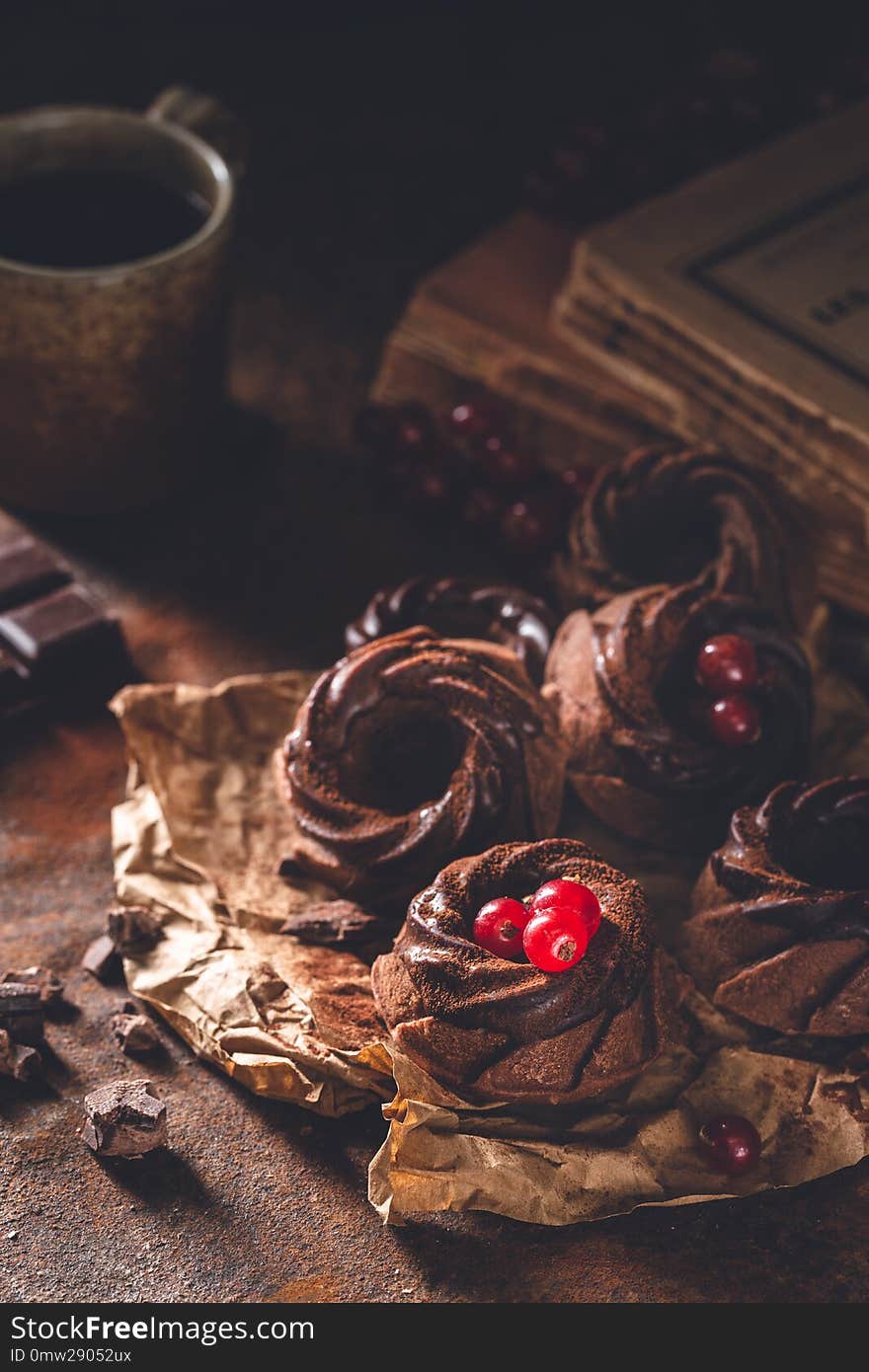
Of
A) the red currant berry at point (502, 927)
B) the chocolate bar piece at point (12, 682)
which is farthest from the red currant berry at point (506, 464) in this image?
the red currant berry at point (502, 927)

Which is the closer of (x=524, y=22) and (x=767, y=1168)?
(x=767, y=1168)

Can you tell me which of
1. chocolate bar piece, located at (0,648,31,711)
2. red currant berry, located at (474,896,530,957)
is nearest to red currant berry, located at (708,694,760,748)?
red currant berry, located at (474,896,530,957)

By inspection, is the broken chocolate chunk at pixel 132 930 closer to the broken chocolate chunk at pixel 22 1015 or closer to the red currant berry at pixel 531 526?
the broken chocolate chunk at pixel 22 1015

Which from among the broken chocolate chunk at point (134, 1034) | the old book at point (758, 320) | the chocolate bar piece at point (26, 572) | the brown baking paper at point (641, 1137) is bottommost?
the broken chocolate chunk at point (134, 1034)

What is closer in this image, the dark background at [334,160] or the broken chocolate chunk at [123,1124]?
the broken chocolate chunk at [123,1124]

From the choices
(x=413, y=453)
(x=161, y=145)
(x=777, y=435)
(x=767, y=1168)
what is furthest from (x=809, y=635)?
(x=161, y=145)

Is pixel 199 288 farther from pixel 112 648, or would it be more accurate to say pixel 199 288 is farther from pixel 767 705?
pixel 767 705

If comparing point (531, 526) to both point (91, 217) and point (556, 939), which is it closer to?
point (91, 217)
